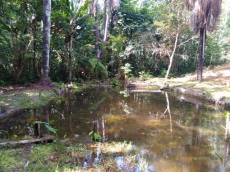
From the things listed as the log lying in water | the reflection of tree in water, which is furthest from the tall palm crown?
the log lying in water

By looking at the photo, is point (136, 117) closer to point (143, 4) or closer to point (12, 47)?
point (12, 47)

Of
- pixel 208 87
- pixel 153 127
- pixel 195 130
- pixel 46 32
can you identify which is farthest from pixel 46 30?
pixel 208 87

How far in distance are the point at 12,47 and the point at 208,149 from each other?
914 cm

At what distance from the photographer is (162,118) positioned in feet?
23.3

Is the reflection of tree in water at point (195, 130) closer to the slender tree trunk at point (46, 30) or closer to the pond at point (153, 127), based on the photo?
the pond at point (153, 127)

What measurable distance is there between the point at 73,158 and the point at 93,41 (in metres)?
13.9

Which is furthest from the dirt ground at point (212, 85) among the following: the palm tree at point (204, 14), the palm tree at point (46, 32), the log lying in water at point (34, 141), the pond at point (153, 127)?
the log lying in water at point (34, 141)

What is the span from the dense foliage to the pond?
368 cm

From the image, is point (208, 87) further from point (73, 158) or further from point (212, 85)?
point (73, 158)

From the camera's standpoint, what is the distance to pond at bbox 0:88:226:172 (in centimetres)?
425

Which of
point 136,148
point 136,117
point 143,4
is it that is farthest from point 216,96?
point 143,4

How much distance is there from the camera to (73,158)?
387 centimetres

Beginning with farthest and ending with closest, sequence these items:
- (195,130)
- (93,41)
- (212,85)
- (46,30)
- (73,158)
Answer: (93,41)
(212,85)
(46,30)
(195,130)
(73,158)

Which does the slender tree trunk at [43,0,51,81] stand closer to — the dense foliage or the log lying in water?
the dense foliage
